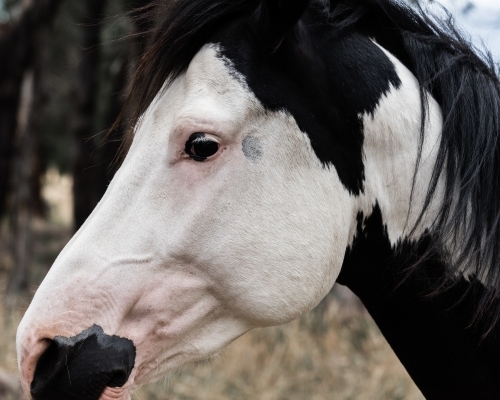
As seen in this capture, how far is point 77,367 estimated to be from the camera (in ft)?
5.10

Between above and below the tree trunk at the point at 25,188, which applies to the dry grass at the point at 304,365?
above

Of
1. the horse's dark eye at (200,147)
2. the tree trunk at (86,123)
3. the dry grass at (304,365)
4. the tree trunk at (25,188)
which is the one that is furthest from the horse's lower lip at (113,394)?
the tree trunk at (25,188)

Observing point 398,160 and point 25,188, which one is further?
point 25,188

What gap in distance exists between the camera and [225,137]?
1677mm

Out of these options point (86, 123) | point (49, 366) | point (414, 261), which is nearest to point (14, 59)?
point (86, 123)

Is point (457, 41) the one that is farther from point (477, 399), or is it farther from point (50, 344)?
point (50, 344)

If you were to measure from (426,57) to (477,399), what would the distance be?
3.25 feet

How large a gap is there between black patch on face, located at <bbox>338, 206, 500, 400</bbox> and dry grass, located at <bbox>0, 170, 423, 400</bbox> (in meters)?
2.81

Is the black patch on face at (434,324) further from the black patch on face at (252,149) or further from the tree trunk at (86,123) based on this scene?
the tree trunk at (86,123)

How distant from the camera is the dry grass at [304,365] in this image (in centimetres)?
501

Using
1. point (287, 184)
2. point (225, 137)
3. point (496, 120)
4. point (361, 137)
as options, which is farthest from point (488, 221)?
point (225, 137)

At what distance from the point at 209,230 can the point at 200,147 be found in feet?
0.73

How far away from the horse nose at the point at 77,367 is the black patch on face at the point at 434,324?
2.51ft

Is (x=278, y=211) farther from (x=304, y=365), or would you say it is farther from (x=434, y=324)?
(x=304, y=365)
